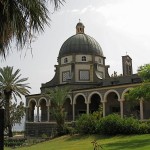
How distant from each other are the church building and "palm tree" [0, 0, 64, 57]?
40176 mm

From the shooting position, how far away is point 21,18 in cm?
472

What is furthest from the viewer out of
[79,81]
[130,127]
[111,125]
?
[79,81]

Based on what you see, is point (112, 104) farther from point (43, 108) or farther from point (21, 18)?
point (21, 18)

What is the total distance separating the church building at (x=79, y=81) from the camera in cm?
4778

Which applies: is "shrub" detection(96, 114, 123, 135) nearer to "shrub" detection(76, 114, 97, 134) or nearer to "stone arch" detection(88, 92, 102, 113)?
"shrub" detection(76, 114, 97, 134)

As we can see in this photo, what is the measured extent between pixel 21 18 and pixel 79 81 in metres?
49.1

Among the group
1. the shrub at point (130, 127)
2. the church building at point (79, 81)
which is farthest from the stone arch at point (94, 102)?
the shrub at point (130, 127)

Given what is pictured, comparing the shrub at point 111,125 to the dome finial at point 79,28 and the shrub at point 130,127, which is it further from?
the dome finial at point 79,28

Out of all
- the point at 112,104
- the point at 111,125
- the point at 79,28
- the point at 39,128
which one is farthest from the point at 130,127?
the point at 79,28

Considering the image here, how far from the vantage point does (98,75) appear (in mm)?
55062

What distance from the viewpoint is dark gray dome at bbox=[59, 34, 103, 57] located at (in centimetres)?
5590

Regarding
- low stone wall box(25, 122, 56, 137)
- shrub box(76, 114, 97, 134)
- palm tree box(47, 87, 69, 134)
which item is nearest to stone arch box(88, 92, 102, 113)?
low stone wall box(25, 122, 56, 137)

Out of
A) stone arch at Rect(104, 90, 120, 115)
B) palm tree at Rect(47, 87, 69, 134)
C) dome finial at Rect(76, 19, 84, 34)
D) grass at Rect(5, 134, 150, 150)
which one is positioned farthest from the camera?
dome finial at Rect(76, 19, 84, 34)

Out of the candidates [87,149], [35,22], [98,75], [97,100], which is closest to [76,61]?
[98,75]
